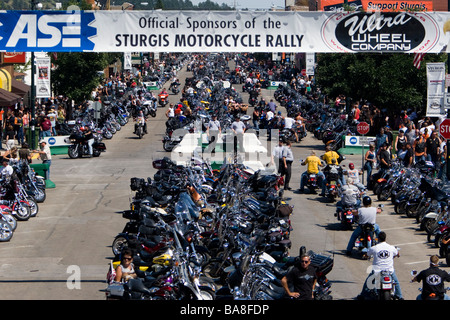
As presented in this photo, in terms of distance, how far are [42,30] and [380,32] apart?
309 inches

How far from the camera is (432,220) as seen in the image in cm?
2142

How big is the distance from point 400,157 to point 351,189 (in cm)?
680

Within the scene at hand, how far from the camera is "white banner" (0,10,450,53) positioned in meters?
18.9

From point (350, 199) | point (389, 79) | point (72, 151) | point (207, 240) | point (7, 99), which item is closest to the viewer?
point (207, 240)

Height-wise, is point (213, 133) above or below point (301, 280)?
above

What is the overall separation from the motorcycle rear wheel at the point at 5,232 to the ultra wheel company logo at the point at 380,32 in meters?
9.37

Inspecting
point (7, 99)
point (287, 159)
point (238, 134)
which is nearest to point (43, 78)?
point (7, 99)

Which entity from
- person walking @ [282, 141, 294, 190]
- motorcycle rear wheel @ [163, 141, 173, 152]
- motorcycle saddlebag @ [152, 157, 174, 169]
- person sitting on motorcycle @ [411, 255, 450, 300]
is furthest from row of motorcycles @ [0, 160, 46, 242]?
motorcycle rear wheel @ [163, 141, 173, 152]

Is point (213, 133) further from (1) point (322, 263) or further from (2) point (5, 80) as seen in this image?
(1) point (322, 263)

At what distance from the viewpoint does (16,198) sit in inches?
912

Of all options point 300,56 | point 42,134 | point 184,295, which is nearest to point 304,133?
point 42,134

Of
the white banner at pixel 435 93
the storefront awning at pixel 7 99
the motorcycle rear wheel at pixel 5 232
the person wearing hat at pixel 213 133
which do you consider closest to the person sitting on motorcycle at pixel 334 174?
the white banner at pixel 435 93

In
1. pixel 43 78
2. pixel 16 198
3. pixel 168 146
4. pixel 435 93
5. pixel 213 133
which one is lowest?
pixel 16 198

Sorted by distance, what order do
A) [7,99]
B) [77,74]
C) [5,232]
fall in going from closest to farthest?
[5,232] < [7,99] < [77,74]
